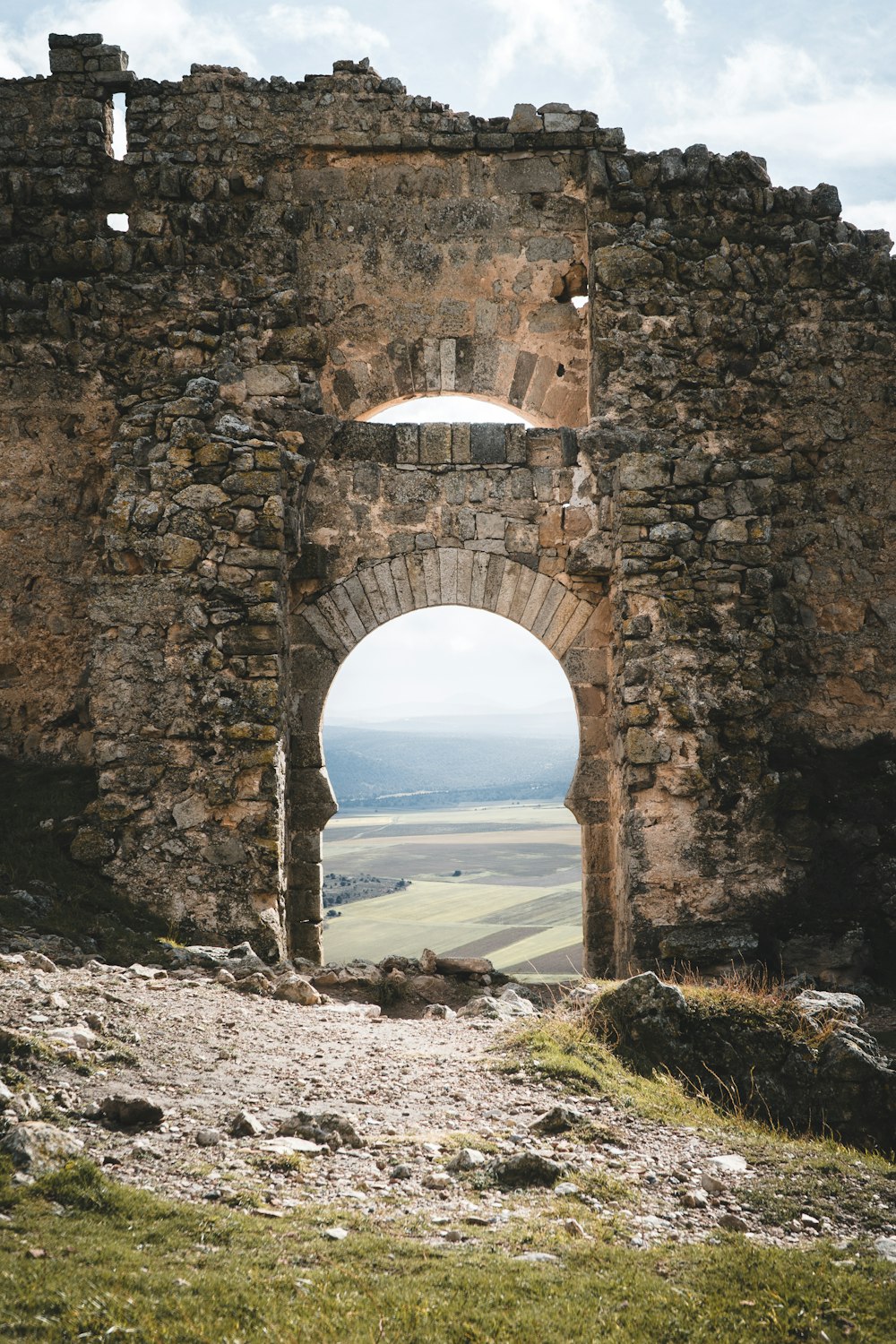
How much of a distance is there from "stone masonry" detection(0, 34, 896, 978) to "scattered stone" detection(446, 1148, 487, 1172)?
3805mm

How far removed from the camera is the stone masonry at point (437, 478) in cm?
813

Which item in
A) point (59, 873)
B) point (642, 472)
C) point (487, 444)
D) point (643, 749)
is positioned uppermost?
point (487, 444)

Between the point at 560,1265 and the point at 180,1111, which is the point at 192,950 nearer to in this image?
the point at 180,1111

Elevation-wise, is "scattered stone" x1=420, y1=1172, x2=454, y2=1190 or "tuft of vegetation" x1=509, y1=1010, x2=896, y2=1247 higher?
"scattered stone" x1=420, y1=1172, x2=454, y2=1190

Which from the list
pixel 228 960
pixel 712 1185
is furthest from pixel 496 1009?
pixel 712 1185

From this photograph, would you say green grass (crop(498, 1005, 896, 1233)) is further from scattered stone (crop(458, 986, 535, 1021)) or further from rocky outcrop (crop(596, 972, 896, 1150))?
scattered stone (crop(458, 986, 535, 1021))

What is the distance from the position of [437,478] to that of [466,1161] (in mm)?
5939

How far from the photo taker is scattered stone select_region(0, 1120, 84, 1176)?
3.65m

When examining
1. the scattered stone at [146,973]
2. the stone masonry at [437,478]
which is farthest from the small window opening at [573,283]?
the scattered stone at [146,973]

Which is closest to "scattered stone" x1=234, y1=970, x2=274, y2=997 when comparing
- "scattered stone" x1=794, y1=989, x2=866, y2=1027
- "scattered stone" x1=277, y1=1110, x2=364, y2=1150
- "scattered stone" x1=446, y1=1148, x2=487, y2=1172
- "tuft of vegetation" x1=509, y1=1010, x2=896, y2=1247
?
"tuft of vegetation" x1=509, y1=1010, x2=896, y2=1247

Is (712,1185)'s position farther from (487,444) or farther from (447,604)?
(487,444)

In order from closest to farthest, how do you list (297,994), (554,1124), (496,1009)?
(554,1124) < (297,994) < (496,1009)

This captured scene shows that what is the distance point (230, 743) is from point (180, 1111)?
3776 millimetres

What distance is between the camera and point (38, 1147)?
12.2 feet
